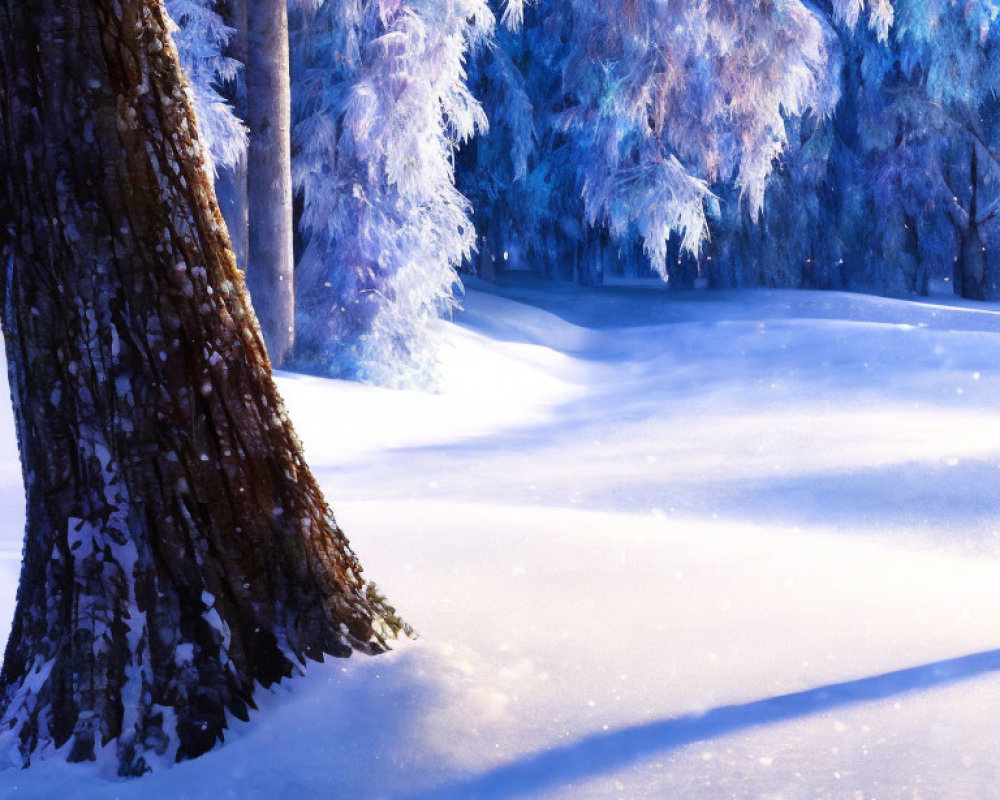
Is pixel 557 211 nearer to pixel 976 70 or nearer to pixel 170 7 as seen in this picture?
pixel 976 70

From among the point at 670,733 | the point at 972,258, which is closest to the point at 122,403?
the point at 670,733

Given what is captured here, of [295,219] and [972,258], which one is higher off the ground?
[295,219]

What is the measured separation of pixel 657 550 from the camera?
200 inches

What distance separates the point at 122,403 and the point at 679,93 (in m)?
13.0

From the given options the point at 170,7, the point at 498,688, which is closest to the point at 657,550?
the point at 498,688

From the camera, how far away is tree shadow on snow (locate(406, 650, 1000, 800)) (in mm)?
2797

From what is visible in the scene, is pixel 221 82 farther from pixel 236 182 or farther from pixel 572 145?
pixel 572 145

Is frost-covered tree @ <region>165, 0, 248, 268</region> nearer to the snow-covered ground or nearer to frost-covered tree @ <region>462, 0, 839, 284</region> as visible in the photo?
the snow-covered ground

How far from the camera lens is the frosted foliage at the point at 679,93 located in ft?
41.2

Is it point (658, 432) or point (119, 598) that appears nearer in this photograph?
point (119, 598)

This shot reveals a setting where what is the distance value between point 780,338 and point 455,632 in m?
12.3

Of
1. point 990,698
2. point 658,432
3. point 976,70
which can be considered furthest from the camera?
point 976,70

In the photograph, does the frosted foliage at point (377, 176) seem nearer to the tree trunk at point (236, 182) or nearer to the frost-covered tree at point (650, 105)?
the tree trunk at point (236, 182)

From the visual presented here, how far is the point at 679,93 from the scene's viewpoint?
14875mm
